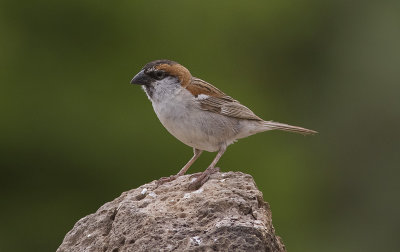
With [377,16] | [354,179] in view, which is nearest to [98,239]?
[354,179]

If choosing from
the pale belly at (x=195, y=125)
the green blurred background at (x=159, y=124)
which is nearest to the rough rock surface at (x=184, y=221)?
the pale belly at (x=195, y=125)

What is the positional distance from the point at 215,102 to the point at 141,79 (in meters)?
0.71

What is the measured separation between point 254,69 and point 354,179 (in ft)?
7.87

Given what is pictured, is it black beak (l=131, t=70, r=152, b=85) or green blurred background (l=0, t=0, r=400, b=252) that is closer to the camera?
black beak (l=131, t=70, r=152, b=85)

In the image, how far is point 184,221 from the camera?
6848mm

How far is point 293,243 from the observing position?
555 inches

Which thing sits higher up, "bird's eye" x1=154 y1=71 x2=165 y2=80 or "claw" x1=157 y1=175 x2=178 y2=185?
"bird's eye" x1=154 y1=71 x2=165 y2=80

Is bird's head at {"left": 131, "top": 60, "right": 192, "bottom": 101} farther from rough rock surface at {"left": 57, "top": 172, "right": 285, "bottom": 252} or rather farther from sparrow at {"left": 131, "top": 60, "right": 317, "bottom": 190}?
rough rock surface at {"left": 57, "top": 172, "right": 285, "bottom": 252}

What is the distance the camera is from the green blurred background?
13.6 metres

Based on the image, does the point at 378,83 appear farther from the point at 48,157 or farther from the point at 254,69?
the point at 48,157

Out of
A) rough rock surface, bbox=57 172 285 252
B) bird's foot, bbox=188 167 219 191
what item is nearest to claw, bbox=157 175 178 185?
Result: rough rock surface, bbox=57 172 285 252

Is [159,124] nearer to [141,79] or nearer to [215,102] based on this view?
[215,102]

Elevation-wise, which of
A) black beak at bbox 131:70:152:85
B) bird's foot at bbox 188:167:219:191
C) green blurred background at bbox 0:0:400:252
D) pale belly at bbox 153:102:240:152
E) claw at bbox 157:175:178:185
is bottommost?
green blurred background at bbox 0:0:400:252

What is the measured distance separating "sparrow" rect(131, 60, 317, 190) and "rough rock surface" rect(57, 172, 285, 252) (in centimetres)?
83
